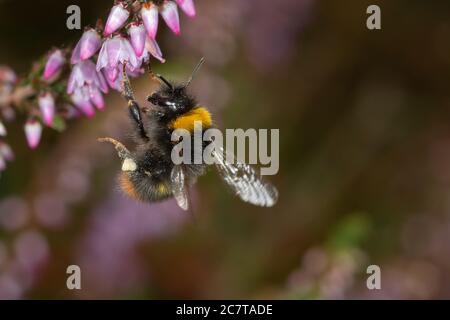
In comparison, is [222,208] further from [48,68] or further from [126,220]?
[48,68]

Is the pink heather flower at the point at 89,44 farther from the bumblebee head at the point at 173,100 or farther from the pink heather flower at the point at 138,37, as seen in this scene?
the bumblebee head at the point at 173,100

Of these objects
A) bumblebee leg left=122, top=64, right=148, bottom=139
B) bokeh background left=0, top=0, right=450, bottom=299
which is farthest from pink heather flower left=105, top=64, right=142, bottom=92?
bokeh background left=0, top=0, right=450, bottom=299

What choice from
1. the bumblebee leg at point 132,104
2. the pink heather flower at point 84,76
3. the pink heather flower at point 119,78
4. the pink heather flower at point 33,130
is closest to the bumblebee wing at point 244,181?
the bumblebee leg at point 132,104

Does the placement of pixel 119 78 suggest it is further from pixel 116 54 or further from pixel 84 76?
pixel 116 54

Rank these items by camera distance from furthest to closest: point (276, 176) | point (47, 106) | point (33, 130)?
1. point (276, 176)
2. point (33, 130)
3. point (47, 106)

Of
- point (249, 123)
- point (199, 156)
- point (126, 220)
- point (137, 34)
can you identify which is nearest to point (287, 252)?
point (249, 123)

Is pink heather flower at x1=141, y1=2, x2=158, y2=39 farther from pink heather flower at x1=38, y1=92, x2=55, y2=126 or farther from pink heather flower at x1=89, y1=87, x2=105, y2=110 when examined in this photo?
pink heather flower at x1=38, y1=92, x2=55, y2=126

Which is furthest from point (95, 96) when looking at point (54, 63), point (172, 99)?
point (172, 99)
